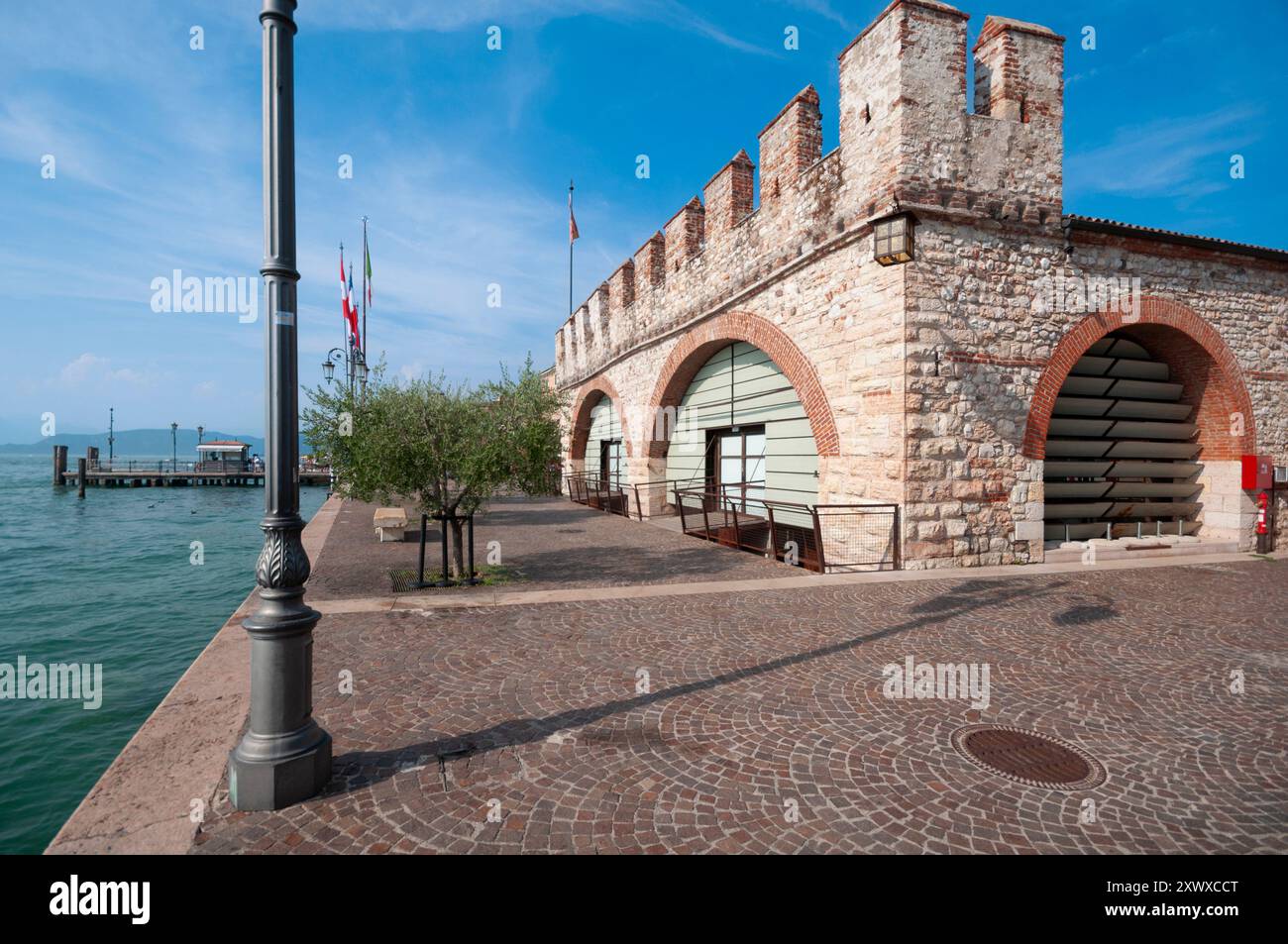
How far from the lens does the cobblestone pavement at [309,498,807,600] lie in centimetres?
866

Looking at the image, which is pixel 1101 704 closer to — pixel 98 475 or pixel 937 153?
pixel 937 153

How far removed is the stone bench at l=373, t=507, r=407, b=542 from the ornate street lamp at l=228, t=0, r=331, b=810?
9944 millimetres

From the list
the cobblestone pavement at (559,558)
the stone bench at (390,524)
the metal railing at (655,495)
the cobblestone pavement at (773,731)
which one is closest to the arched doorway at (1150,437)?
the cobblestone pavement at (773,731)

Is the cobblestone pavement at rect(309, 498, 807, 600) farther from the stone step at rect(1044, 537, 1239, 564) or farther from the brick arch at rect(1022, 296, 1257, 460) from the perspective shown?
the brick arch at rect(1022, 296, 1257, 460)

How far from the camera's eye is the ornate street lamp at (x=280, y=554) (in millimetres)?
3010

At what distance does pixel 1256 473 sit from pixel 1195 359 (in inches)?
Answer: 91.0

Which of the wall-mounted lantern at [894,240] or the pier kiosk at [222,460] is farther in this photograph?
the pier kiosk at [222,460]

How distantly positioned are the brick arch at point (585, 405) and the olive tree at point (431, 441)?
11.7 m

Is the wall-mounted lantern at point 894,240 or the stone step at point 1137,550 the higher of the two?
the wall-mounted lantern at point 894,240

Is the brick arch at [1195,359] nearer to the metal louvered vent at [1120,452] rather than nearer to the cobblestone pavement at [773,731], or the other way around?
the metal louvered vent at [1120,452]

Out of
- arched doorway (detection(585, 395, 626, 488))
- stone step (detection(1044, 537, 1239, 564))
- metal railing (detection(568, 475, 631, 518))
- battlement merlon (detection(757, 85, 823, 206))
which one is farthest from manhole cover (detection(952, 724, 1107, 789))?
arched doorway (detection(585, 395, 626, 488))

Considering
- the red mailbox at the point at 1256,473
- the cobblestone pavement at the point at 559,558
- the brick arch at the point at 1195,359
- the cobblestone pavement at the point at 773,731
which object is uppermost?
the brick arch at the point at 1195,359

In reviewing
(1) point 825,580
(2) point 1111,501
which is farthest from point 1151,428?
(1) point 825,580

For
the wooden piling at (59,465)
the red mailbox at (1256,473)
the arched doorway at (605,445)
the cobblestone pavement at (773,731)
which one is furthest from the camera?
the wooden piling at (59,465)
